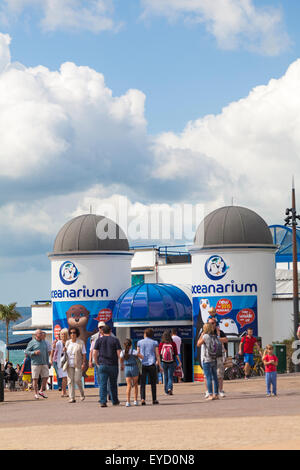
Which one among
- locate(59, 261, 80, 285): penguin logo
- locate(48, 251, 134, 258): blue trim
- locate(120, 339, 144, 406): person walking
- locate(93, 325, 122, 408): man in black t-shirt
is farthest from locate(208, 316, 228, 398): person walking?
locate(59, 261, 80, 285): penguin logo

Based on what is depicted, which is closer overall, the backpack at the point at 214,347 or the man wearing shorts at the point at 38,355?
the backpack at the point at 214,347

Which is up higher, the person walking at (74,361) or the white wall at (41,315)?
the white wall at (41,315)

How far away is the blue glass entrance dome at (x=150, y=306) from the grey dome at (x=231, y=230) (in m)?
2.58

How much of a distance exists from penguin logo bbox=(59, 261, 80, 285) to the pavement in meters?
14.6

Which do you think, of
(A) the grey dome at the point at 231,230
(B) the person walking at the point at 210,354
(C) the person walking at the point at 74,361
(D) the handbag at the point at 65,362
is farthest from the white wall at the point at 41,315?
(B) the person walking at the point at 210,354

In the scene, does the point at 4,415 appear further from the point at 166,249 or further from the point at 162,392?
the point at 166,249

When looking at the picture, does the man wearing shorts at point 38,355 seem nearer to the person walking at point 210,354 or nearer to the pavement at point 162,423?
the pavement at point 162,423

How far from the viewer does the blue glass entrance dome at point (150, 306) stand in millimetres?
37094

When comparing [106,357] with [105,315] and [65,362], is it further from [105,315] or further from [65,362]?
[105,315]

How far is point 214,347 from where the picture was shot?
2064cm

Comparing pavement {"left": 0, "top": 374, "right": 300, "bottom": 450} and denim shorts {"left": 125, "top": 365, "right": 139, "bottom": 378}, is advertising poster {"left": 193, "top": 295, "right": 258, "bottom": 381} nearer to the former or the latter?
pavement {"left": 0, "top": 374, "right": 300, "bottom": 450}
